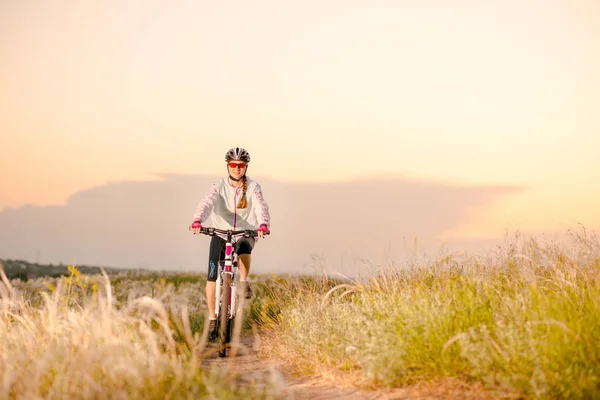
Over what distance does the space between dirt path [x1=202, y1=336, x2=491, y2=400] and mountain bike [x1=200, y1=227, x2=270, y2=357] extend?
16.8 inches

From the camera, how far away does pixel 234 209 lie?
10227 millimetres

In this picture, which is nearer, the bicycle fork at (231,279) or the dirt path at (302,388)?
the dirt path at (302,388)

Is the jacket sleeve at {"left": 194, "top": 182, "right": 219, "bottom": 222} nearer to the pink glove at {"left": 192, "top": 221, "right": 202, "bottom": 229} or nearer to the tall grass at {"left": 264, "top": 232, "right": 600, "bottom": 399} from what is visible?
the pink glove at {"left": 192, "top": 221, "right": 202, "bottom": 229}

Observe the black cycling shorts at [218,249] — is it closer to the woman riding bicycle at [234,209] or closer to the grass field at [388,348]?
the woman riding bicycle at [234,209]

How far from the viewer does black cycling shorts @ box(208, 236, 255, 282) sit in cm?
1002

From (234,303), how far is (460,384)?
4.40 m

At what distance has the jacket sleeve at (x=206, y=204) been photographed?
10.1m

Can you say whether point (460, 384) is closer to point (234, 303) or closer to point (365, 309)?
point (365, 309)

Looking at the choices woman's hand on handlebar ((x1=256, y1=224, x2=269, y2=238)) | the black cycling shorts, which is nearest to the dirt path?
the black cycling shorts

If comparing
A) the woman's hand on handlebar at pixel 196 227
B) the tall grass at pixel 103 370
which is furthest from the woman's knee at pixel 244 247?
the tall grass at pixel 103 370

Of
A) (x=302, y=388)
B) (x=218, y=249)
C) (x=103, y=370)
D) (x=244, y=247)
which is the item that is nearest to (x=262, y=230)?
(x=244, y=247)

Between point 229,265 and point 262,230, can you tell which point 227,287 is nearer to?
point 229,265

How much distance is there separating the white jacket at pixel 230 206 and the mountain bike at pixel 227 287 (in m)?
0.35

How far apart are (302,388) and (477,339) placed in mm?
2152
